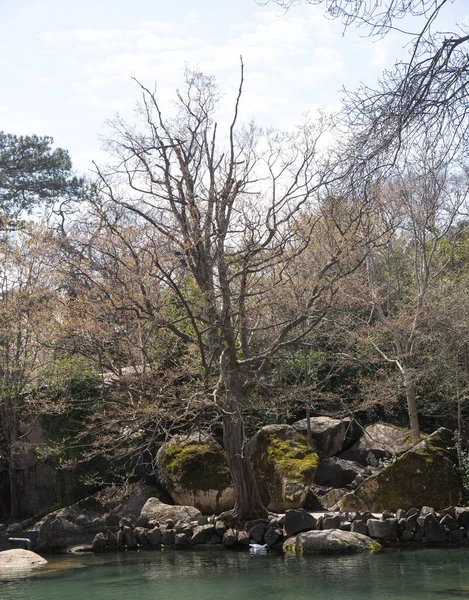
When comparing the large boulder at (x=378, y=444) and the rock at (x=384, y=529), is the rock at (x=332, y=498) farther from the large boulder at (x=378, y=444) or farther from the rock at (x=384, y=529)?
the rock at (x=384, y=529)

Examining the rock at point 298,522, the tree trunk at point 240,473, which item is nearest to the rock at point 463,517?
the rock at point 298,522

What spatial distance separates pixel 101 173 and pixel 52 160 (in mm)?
10677

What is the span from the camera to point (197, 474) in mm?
14211

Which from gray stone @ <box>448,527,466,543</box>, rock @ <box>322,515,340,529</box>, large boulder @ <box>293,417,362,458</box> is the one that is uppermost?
large boulder @ <box>293,417,362,458</box>

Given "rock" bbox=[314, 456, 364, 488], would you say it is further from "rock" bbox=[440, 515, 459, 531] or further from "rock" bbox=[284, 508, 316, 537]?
"rock" bbox=[440, 515, 459, 531]

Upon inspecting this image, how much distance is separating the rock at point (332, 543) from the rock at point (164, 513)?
2373 mm

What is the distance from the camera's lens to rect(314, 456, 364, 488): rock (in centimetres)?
1552

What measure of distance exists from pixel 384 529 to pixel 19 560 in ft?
20.4

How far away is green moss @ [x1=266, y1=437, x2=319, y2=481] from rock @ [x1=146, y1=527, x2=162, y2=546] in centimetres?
271

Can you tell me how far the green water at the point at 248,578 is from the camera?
8.61 meters

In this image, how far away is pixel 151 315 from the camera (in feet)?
40.4

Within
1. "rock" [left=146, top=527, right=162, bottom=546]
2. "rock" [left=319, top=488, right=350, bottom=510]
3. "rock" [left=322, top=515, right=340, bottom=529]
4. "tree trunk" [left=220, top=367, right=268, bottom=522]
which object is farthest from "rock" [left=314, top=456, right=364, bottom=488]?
"rock" [left=146, top=527, right=162, bottom=546]

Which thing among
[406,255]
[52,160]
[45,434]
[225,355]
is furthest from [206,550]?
[52,160]

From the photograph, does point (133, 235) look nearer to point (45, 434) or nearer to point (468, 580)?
point (45, 434)
